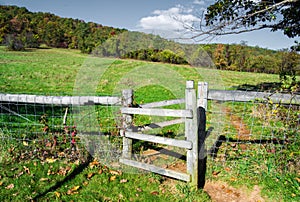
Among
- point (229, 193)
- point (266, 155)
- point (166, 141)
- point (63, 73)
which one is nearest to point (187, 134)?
point (166, 141)

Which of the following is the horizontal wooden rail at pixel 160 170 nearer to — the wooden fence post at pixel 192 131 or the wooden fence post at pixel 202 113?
the wooden fence post at pixel 192 131

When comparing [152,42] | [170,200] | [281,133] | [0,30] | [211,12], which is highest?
[0,30]

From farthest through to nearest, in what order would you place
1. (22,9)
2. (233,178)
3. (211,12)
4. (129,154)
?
1. (22,9)
2. (211,12)
3. (129,154)
4. (233,178)

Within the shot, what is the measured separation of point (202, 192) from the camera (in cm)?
361

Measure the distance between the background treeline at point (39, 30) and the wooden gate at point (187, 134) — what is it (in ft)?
66.1

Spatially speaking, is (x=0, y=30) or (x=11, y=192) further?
(x=0, y=30)

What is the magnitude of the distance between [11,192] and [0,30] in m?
29.5

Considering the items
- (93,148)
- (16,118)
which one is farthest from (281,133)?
(16,118)

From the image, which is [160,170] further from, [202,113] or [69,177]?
[69,177]

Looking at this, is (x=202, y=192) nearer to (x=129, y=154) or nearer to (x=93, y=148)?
(x=129, y=154)

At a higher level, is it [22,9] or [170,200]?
[22,9]

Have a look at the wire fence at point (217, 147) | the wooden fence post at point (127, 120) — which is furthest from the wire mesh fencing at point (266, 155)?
the wooden fence post at point (127, 120)

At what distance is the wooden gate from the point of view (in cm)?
343

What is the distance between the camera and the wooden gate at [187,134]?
3.43 m
